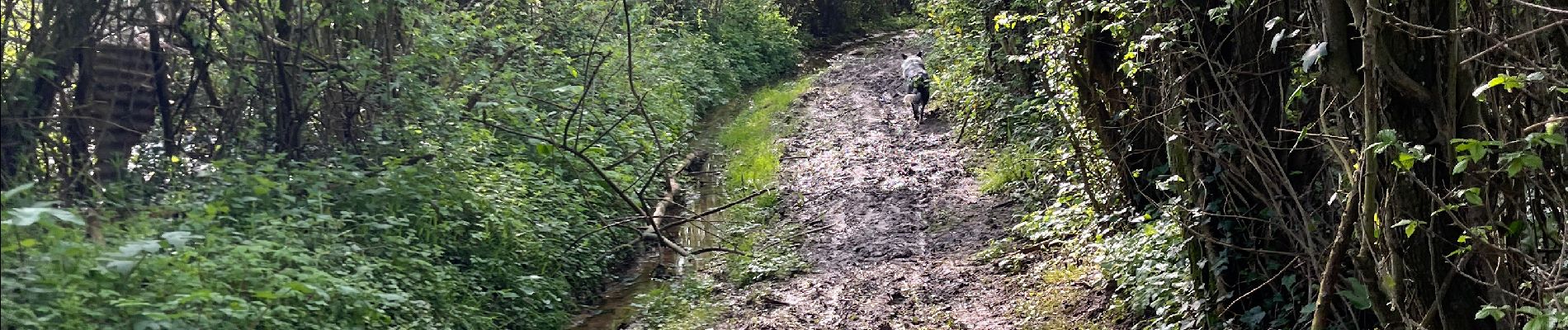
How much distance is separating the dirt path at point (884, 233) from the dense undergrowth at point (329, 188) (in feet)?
5.21

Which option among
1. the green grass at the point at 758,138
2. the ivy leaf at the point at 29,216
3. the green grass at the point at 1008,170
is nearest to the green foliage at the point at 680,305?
the green grass at the point at 1008,170

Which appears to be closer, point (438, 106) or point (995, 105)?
point (438, 106)

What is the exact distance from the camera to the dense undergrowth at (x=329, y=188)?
454 cm

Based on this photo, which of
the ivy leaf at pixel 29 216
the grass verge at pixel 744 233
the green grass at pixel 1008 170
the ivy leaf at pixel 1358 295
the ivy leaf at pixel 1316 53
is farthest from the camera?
the green grass at pixel 1008 170

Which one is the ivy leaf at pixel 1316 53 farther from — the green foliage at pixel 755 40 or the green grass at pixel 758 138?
the green foliage at pixel 755 40

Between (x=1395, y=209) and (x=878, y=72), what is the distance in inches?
587

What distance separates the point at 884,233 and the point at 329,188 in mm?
4414

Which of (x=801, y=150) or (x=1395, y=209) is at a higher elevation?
(x=1395, y=209)

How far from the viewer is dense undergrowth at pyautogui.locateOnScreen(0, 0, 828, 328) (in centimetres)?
454

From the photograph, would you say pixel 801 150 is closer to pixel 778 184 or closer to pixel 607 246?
pixel 778 184

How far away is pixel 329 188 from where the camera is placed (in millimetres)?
6922

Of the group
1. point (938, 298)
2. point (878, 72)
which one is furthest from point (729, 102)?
point (938, 298)

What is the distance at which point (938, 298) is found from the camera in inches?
292

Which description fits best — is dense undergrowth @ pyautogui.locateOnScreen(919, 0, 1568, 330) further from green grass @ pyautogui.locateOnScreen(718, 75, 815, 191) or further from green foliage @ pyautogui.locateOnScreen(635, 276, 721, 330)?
green grass @ pyautogui.locateOnScreen(718, 75, 815, 191)
